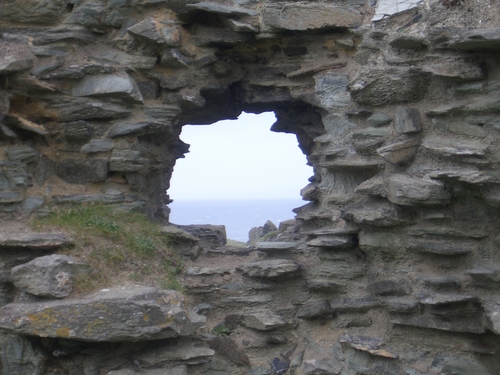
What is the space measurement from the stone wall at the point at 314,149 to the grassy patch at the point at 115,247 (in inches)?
11.6

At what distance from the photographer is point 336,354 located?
6.91m

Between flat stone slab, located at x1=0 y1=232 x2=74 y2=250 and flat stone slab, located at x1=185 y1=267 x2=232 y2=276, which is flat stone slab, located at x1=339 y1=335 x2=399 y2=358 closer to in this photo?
flat stone slab, located at x1=185 y1=267 x2=232 y2=276

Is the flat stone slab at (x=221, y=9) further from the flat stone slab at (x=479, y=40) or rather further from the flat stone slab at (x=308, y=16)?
the flat stone slab at (x=479, y=40)

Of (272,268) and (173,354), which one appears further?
(272,268)

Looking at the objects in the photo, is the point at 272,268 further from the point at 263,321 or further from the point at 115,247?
the point at 115,247

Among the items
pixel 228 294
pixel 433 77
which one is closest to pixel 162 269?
pixel 228 294

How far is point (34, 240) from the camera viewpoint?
6.47 metres

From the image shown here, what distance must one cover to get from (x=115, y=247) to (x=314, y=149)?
3.02 m

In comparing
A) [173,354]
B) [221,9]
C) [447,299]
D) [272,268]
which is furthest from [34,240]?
[447,299]

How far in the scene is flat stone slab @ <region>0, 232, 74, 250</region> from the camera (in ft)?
21.1

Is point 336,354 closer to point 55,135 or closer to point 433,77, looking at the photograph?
point 433,77

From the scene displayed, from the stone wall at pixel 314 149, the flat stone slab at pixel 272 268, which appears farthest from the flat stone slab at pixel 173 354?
the flat stone slab at pixel 272 268

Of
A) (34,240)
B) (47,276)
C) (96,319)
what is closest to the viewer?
(96,319)

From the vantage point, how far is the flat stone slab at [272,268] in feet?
23.7
